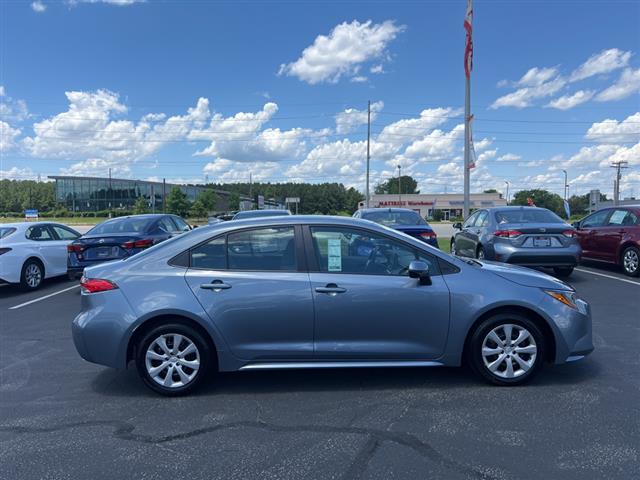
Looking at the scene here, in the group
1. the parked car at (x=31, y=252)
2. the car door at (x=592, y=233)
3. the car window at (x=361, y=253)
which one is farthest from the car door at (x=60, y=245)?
the car door at (x=592, y=233)

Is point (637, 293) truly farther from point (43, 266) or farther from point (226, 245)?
point (43, 266)

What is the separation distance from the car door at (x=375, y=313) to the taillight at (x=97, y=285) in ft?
5.76

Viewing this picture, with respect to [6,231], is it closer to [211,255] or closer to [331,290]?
[211,255]

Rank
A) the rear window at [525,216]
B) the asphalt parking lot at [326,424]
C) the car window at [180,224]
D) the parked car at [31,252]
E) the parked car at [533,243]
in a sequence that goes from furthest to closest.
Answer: the car window at [180,224], the rear window at [525,216], the parked car at [31,252], the parked car at [533,243], the asphalt parking lot at [326,424]

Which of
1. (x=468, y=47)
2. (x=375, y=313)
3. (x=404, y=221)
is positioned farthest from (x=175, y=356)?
(x=468, y=47)

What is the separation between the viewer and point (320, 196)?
124438mm

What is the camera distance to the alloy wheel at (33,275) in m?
9.20

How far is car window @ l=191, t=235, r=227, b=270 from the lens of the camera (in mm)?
3967

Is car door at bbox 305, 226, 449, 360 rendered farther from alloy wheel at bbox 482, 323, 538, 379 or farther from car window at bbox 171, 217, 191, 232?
car window at bbox 171, 217, 191, 232

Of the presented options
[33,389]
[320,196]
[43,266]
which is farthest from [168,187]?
[33,389]

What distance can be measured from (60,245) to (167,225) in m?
2.45

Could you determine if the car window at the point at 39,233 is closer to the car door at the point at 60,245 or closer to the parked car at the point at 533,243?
the car door at the point at 60,245

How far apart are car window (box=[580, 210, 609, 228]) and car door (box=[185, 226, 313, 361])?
940 cm

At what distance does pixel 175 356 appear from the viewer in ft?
12.7
